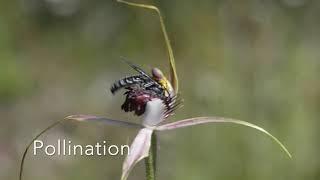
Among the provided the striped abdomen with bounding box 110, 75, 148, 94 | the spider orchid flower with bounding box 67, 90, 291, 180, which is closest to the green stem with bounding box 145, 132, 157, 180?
the spider orchid flower with bounding box 67, 90, 291, 180

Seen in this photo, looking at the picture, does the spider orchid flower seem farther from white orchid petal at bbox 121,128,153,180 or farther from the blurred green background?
the blurred green background

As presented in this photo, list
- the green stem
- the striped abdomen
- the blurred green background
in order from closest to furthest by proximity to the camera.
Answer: the green stem < the striped abdomen < the blurred green background

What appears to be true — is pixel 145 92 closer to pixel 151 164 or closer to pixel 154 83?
pixel 154 83

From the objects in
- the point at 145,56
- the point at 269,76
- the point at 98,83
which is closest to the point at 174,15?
the point at 145,56

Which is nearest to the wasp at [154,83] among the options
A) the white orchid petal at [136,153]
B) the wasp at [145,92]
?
the wasp at [145,92]

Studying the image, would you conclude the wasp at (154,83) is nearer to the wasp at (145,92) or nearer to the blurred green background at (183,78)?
the wasp at (145,92)

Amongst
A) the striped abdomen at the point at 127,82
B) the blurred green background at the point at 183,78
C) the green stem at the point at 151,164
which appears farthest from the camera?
the blurred green background at the point at 183,78
